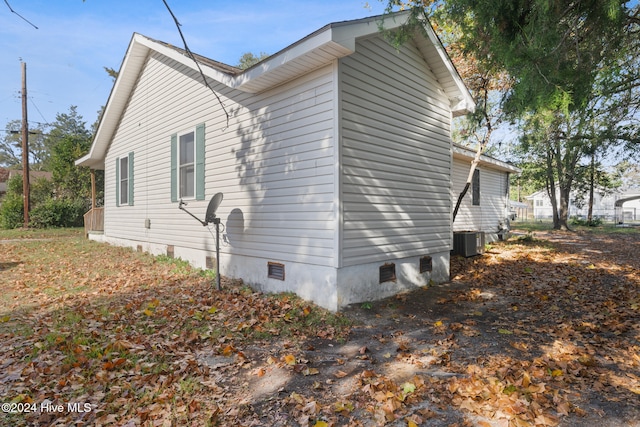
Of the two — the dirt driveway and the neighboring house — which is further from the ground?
the neighboring house

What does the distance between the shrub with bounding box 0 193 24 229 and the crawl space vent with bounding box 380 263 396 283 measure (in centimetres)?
2169

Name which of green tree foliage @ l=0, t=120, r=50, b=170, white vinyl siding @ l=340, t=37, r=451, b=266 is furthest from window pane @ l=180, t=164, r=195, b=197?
green tree foliage @ l=0, t=120, r=50, b=170

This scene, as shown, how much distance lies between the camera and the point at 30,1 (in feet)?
13.6

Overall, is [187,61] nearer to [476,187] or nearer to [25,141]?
[476,187]

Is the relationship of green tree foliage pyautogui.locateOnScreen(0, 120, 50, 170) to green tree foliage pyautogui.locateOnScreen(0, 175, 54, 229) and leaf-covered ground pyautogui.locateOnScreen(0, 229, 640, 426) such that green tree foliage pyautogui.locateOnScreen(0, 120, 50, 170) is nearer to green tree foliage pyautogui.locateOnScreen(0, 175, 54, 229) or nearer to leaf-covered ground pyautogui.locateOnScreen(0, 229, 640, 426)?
green tree foliage pyautogui.locateOnScreen(0, 175, 54, 229)

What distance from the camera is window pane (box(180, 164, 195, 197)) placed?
28.7 ft

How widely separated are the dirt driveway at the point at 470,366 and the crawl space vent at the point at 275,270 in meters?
1.48

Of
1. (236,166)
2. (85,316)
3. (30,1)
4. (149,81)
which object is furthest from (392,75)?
(149,81)

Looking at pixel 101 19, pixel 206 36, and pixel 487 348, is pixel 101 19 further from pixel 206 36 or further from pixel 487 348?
pixel 487 348

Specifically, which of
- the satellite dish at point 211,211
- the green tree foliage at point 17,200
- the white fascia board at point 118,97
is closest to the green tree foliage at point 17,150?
the green tree foliage at point 17,200

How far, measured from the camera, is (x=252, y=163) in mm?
6891

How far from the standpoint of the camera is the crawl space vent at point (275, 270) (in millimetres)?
6277

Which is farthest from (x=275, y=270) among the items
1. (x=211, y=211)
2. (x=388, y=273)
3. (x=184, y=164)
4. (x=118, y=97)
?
(x=118, y=97)

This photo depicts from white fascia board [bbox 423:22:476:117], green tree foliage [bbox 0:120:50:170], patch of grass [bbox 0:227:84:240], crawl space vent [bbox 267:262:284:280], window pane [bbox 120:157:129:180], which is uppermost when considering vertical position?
green tree foliage [bbox 0:120:50:170]
